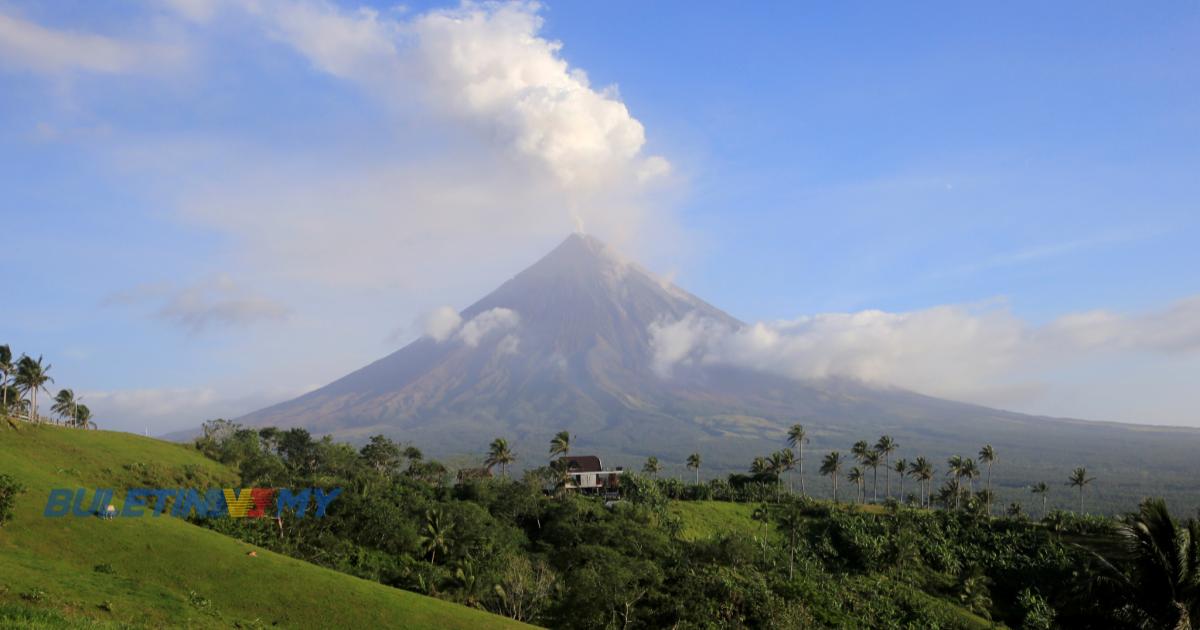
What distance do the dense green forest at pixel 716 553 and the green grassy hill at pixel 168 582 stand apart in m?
11.4

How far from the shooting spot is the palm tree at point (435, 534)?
59.2 meters

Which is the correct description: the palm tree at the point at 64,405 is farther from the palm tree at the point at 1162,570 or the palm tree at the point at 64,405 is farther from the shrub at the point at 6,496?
the palm tree at the point at 1162,570

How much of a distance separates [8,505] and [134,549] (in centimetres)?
558

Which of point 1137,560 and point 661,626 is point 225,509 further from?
point 1137,560

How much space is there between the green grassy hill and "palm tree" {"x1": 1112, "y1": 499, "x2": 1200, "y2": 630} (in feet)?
81.8

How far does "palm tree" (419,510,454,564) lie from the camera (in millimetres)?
59250

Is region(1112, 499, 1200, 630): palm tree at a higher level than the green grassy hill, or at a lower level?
higher

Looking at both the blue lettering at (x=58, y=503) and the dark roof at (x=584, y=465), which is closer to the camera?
the blue lettering at (x=58, y=503)

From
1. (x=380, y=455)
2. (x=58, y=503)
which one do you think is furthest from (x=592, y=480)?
(x=58, y=503)

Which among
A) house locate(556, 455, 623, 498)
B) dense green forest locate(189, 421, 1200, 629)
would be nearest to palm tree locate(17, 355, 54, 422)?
dense green forest locate(189, 421, 1200, 629)

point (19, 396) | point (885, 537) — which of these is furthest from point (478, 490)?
point (19, 396)

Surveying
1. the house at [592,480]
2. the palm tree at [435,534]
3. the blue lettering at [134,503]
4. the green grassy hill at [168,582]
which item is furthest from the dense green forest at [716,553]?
the green grassy hill at [168,582]

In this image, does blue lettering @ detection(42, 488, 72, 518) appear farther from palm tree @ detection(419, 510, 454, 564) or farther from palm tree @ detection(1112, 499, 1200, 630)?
palm tree @ detection(1112, 499, 1200, 630)

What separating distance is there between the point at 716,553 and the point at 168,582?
4046cm
